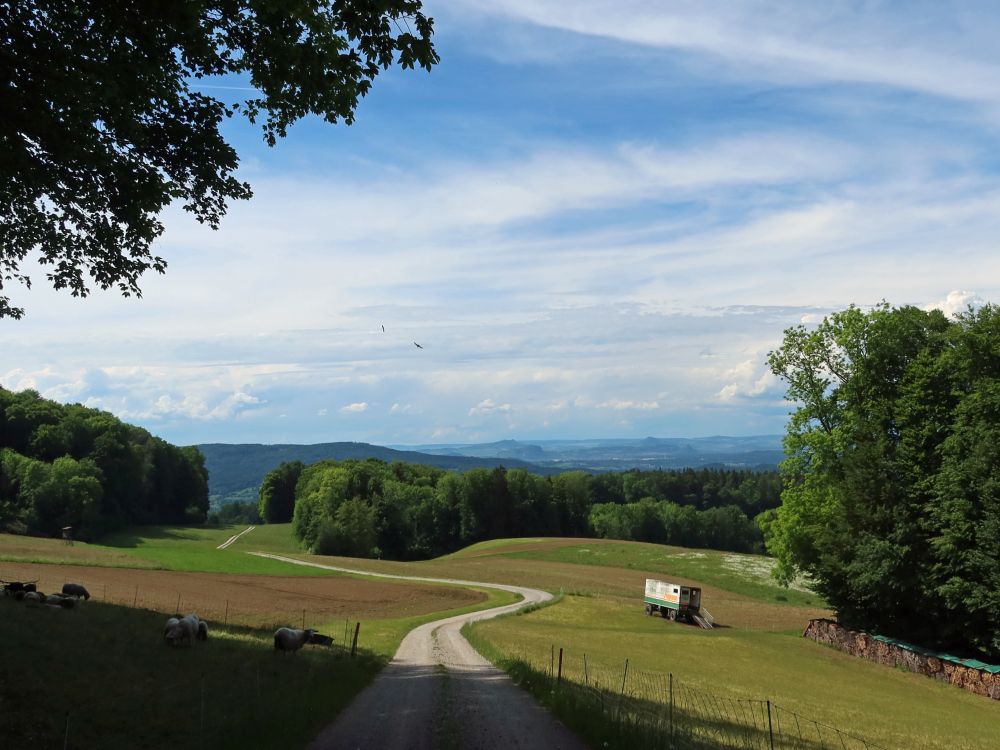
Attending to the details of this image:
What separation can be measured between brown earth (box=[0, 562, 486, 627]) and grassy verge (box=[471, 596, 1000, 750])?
11.3 meters

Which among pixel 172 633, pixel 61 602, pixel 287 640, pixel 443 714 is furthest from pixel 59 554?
pixel 443 714

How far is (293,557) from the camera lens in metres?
106

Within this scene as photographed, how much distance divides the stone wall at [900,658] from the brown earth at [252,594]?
29.2 m

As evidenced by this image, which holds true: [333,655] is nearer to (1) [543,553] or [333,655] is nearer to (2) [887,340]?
(2) [887,340]

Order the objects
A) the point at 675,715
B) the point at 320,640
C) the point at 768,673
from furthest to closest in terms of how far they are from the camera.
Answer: the point at 768,673 < the point at 320,640 < the point at 675,715

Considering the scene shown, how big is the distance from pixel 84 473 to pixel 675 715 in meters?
121

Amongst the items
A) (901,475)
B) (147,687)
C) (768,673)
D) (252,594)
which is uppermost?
(901,475)

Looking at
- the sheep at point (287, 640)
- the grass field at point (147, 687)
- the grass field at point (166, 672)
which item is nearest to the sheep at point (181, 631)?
the grass field at point (147, 687)

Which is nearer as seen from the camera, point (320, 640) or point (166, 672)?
point (166, 672)

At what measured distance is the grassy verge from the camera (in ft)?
88.1

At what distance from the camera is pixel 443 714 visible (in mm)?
18609

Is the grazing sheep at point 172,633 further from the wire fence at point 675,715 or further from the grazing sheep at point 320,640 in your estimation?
the wire fence at point 675,715

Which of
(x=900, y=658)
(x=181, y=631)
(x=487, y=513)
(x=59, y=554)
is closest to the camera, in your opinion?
(x=181, y=631)

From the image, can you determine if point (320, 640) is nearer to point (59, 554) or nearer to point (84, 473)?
point (59, 554)
